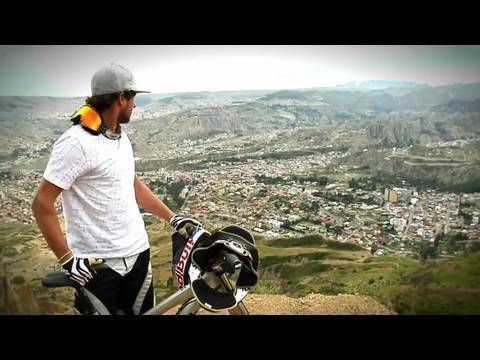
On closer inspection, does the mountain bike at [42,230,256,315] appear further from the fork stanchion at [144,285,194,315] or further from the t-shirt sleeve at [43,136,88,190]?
the t-shirt sleeve at [43,136,88,190]

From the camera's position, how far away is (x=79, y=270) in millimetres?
1824

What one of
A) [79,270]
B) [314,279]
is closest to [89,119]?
[79,270]

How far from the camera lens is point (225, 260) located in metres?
1.88

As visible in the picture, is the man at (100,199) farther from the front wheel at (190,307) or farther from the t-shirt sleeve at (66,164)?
the front wheel at (190,307)

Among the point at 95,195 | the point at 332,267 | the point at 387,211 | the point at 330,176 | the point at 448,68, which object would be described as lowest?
the point at 332,267

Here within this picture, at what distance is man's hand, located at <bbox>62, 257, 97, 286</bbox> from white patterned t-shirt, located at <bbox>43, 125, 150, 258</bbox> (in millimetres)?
147

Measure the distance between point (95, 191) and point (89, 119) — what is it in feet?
1.00

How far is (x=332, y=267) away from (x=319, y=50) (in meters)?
2.17

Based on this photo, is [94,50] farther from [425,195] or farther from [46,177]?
[425,195]

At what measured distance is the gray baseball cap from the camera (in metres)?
1.95

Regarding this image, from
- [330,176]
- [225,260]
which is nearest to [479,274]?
[330,176]

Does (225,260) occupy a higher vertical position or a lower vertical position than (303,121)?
lower

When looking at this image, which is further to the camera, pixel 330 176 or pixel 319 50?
pixel 330 176

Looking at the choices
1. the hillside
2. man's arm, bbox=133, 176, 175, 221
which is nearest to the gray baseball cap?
man's arm, bbox=133, 176, 175, 221
